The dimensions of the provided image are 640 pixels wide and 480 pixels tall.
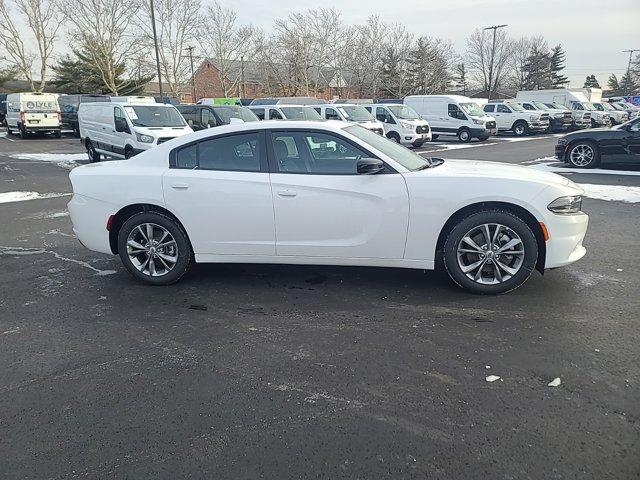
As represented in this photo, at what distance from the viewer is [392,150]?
15.5 feet

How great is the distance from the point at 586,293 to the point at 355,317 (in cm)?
213

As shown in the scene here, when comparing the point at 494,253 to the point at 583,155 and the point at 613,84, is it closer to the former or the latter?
the point at 583,155

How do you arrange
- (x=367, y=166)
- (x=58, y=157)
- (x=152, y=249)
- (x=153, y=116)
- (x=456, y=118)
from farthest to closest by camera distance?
(x=456, y=118) < (x=58, y=157) < (x=153, y=116) < (x=152, y=249) < (x=367, y=166)

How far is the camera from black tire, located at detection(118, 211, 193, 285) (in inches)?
185

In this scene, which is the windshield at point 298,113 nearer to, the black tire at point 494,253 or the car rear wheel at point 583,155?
the car rear wheel at point 583,155

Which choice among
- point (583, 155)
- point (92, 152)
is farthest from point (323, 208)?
point (92, 152)

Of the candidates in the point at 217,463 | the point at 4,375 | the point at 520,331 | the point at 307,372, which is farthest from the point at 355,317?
the point at 4,375

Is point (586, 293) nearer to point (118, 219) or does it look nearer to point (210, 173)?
point (210, 173)

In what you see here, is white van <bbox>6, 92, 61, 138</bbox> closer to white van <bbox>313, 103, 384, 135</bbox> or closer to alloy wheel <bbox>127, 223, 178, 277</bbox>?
→ white van <bbox>313, 103, 384, 135</bbox>

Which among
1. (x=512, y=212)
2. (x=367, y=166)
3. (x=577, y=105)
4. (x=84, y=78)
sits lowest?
(x=512, y=212)

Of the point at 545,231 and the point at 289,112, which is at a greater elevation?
the point at 289,112

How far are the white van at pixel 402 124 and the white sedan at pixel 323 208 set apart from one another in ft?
52.6

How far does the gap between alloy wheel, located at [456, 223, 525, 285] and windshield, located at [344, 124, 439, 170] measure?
83 cm

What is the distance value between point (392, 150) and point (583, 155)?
1034cm
